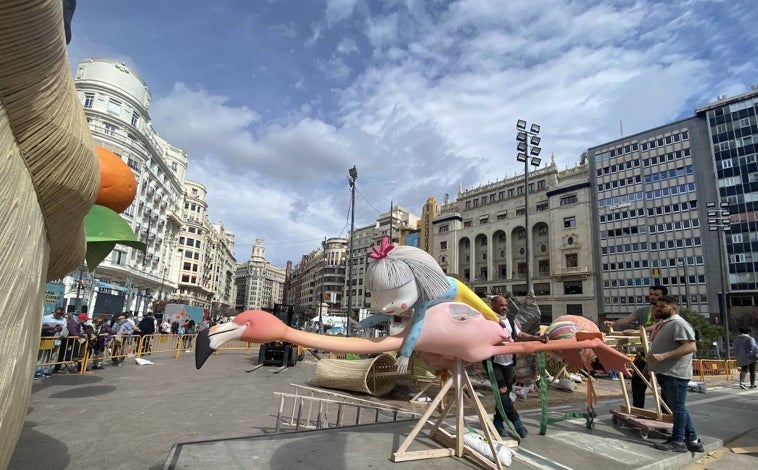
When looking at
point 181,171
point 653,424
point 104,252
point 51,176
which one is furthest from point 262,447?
point 181,171

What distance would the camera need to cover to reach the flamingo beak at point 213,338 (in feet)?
8.57

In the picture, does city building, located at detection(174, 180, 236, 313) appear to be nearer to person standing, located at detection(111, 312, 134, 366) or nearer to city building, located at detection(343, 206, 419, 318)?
city building, located at detection(343, 206, 419, 318)

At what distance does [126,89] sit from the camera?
1563 inches

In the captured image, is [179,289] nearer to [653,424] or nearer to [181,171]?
[181,171]

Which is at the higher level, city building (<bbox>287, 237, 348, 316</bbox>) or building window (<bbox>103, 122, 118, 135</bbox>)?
building window (<bbox>103, 122, 118, 135</bbox>)

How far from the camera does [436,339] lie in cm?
371

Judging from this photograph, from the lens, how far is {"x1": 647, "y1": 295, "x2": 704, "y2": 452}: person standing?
15.5 ft

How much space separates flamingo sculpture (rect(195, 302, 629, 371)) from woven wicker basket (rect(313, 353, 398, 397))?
16.6 feet

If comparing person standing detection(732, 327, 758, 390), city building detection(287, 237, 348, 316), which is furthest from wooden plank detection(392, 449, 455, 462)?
city building detection(287, 237, 348, 316)

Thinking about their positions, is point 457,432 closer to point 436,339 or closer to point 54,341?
point 436,339

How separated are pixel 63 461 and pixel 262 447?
7.52 feet

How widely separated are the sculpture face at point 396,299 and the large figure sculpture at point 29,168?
2.35 metres

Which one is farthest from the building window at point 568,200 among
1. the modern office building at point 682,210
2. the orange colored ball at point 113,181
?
the orange colored ball at point 113,181

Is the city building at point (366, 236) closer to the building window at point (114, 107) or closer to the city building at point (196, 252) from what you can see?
the city building at point (196, 252)
